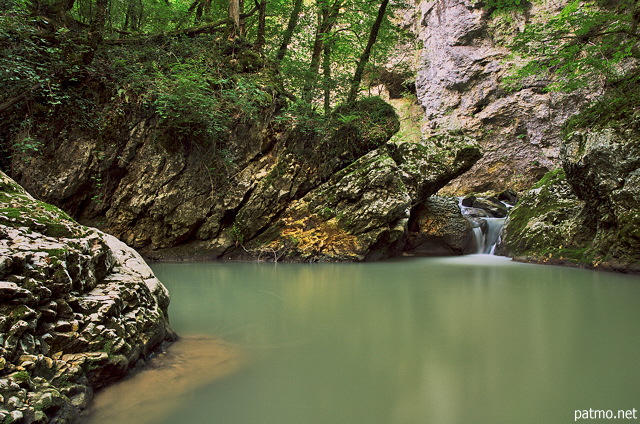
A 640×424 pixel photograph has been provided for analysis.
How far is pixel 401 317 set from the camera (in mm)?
3605

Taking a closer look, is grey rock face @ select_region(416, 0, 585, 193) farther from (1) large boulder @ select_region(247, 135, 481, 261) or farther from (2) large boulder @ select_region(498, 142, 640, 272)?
(1) large boulder @ select_region(247, 135, 481, 261)

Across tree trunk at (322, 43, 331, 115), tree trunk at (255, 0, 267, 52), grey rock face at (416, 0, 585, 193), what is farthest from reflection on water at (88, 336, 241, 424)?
grey rock face at (416, 0, 585, 193)

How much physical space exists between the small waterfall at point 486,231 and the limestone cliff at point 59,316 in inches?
376

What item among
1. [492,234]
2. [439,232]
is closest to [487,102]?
[492,234]

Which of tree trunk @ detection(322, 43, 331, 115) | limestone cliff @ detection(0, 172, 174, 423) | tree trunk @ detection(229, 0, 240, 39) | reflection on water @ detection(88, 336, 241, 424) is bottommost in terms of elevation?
reflection on water @ detection(88, 336, 241, 424)

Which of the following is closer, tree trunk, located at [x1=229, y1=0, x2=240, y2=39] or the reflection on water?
the reflection on water

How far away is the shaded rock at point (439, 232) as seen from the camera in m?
10.2

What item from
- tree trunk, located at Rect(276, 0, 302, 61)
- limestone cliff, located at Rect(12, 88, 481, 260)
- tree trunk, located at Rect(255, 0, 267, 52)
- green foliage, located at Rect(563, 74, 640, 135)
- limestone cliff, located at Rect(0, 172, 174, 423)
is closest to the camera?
limestone cliff, located at Rect(0, 172, 174, 423)

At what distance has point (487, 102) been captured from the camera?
18.6 meters

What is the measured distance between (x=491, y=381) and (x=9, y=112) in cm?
1010

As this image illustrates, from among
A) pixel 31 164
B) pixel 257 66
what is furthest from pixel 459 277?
pixel 31 164

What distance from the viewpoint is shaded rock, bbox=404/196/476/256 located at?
10195 millimetres

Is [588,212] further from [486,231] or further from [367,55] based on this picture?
[367,55]

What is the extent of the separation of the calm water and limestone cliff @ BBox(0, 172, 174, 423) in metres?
0.22
